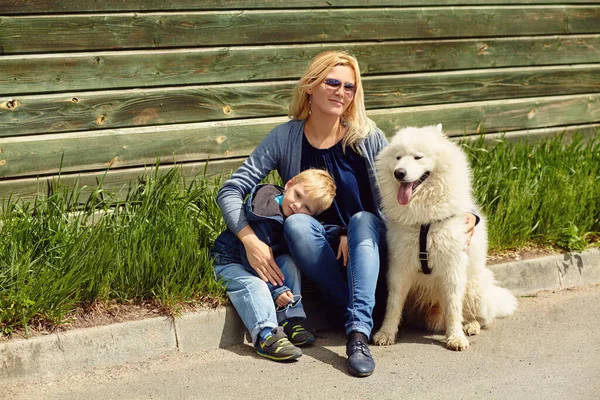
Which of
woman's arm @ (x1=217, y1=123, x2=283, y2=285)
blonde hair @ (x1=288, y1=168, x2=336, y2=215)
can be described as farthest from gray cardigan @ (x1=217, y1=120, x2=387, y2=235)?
blonde hair @ (x1=288, y1=168, x2=336, y2=215)

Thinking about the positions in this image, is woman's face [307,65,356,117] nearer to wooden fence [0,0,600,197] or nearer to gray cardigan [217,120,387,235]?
gray cardigan [217,120,387,235]

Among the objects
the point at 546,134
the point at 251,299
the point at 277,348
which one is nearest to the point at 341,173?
the point at 251,299

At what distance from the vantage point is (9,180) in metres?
4.80

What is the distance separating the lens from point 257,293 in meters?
4.14

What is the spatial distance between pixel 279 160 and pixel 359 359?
1.27 meters

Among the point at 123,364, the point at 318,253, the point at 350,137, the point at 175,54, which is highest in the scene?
the point at 175,54

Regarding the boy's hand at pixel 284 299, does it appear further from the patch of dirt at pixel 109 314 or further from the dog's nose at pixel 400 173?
the dog's nose at pixel 400 173

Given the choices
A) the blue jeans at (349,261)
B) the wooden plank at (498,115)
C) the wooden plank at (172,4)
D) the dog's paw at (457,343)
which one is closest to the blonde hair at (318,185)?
the blue jeans at (349,261)

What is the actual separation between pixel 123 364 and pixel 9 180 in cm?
152

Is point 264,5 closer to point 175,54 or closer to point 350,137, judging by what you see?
point 175,54

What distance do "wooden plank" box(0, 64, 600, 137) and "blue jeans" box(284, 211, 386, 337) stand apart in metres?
1.41

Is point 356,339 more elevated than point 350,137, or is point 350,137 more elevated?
point 350,137

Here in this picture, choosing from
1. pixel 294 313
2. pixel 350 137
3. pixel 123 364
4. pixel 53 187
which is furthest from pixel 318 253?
pixel 53 187

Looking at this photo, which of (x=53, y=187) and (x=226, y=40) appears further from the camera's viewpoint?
(x=226, y=40)
